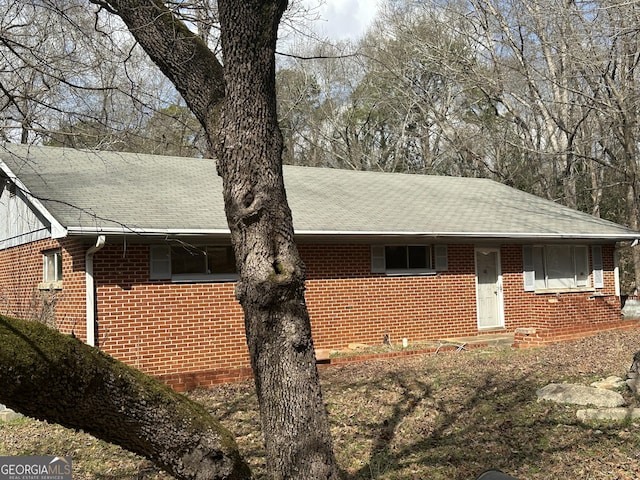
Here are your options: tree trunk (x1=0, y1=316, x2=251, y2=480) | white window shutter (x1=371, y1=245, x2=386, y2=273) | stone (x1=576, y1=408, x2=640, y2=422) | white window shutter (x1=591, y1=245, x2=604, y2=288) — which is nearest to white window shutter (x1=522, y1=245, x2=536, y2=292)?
white window shutter (x1=591, y1=245, x2=604, y2=288)

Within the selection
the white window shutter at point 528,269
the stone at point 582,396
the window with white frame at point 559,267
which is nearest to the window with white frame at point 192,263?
the stone at point 582,396

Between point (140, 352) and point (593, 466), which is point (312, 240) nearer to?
point (140, 352)

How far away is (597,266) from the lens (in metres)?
18.2

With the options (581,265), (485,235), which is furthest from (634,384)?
(581,265)

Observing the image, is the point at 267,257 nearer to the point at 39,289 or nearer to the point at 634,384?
the point at 634,384

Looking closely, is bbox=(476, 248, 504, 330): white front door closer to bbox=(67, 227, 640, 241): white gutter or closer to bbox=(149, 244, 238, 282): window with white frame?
bbox=(67, 227, 640, 241): white gutter

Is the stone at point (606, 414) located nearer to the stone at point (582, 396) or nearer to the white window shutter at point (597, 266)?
the stone at point (582, 396)

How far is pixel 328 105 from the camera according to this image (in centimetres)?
3572

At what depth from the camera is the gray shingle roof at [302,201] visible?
465 inches

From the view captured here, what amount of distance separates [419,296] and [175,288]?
5.93 m

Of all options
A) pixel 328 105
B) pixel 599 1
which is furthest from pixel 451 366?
pixel 328 105

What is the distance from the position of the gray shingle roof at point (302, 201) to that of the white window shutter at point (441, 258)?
617 mm

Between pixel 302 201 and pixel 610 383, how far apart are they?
25.9 ft

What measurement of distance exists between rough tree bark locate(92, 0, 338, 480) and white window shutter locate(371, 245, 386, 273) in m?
9.83
